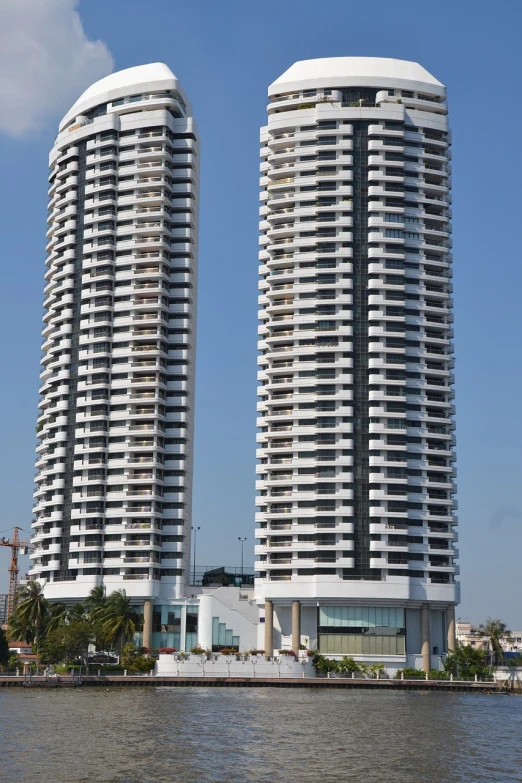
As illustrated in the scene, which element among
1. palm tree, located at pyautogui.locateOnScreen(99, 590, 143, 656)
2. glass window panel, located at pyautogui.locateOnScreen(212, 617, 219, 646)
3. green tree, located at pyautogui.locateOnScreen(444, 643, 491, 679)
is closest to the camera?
palm tree, located at pyautogui.locateOnScreen(99, 590, 143, 656)

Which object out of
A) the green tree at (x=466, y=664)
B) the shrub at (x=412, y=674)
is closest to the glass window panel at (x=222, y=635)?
the shrub at (x=412, y=674)

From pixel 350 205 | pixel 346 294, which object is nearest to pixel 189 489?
pixel 346 294

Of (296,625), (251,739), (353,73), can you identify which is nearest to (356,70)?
(353,73)

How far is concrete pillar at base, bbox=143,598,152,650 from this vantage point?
498ft

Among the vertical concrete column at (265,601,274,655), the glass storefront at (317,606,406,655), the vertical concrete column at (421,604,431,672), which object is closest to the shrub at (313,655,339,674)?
the glass storefront at (317,606,406,655)

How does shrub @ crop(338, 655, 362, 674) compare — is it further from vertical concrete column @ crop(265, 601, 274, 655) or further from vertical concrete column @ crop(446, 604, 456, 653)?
vertical concrete column @ crop(446, 604, 456, 653)

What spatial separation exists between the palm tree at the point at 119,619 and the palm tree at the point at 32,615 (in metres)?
10.4

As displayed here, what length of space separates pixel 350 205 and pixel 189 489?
4963 cm

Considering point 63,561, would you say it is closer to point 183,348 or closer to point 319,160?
point 183,348

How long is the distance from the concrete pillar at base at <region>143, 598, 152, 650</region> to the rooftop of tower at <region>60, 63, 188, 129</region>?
8115 cm

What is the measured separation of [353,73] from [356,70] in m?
0.95

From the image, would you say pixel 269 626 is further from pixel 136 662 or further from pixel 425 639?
pixel 136 662

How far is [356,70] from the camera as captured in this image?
170750mm

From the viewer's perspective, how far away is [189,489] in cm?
16500
